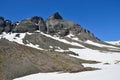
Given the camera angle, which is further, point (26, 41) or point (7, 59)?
point (26, 41)

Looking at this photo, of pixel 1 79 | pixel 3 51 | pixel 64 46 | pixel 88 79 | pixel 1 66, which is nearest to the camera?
pixel 88 79

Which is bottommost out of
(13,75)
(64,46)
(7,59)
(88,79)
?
(88,79)

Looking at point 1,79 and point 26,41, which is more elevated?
point 26,41

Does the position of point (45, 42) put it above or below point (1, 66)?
above

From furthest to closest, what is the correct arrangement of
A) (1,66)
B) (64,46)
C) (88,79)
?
(64,46)
(1,66)
(88,79)

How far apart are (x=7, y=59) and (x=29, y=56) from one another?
4.72 m

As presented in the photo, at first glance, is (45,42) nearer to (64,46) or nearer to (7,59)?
(64,46)

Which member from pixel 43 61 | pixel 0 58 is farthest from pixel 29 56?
pixel 0 58

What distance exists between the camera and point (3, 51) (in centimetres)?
4144

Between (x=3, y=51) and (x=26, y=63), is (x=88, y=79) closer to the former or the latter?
(x=26, y=63)

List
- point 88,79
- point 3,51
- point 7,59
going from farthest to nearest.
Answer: point 3,51 → point 7,59 → point 88,79

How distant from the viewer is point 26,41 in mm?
187500

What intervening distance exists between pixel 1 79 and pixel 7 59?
21.5ft

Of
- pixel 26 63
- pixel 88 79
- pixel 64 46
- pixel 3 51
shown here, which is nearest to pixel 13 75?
pixel 26 63
